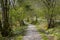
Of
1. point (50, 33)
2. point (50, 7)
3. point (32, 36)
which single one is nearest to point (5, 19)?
point (32, 36)

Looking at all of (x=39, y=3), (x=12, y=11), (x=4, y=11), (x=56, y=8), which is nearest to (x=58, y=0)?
(x=56, y=8)

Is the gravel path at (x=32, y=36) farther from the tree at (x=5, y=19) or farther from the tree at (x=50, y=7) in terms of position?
the tree at (x=50, y=7)

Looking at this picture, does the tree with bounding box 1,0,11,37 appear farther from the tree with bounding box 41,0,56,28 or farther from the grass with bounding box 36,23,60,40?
the tree with bounding box 41,0,56,28

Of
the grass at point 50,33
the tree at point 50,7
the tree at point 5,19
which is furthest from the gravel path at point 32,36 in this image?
the tree at point 50,7

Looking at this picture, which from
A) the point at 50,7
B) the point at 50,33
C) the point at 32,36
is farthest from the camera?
the point at 50,7

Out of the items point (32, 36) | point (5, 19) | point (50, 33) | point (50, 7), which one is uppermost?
point (50, 7)

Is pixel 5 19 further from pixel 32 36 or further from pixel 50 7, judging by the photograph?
pixel 50 7

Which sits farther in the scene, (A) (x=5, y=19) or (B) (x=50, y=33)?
(B) (x=50, y=33)

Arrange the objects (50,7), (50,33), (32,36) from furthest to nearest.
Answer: (50,7) < (50,33) < (32,36)

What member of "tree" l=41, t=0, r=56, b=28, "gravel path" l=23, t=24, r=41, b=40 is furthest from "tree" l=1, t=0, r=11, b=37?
"tree" l=41, t=0, r=56, b=28

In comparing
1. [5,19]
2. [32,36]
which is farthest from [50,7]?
[5,19]

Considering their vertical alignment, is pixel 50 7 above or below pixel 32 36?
above

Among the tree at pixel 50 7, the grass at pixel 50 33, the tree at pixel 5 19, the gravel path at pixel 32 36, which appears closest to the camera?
the grass at pixel 50 33

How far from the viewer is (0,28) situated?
10.7 metres
